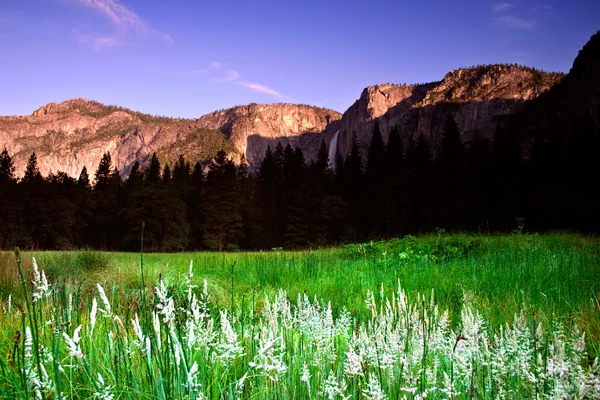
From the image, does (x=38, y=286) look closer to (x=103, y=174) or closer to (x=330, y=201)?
(x=330, y=201)

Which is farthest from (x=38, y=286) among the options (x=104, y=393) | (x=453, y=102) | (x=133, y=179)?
(x=453, y=102)

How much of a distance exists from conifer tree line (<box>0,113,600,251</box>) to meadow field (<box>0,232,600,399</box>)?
26277mm

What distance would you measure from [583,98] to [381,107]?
270ft

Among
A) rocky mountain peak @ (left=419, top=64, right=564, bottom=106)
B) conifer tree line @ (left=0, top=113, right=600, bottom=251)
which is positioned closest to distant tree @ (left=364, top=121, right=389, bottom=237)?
conifer tree line @ (left=0, top=113, right=600, bottom=251)

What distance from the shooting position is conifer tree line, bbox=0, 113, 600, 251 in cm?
3400

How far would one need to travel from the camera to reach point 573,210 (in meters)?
31.0

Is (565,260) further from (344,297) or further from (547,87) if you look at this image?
(547,87)

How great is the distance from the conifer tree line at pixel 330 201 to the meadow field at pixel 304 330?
26.3 meters

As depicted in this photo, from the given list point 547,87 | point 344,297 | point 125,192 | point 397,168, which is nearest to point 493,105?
point 547,87

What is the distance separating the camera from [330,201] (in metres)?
41.5

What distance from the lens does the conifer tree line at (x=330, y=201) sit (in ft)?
112

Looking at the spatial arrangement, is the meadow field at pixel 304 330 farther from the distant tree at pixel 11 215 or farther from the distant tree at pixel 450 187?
the distant tree at pixel 11 215

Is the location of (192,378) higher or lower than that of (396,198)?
lower

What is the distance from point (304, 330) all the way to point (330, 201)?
128 ft
